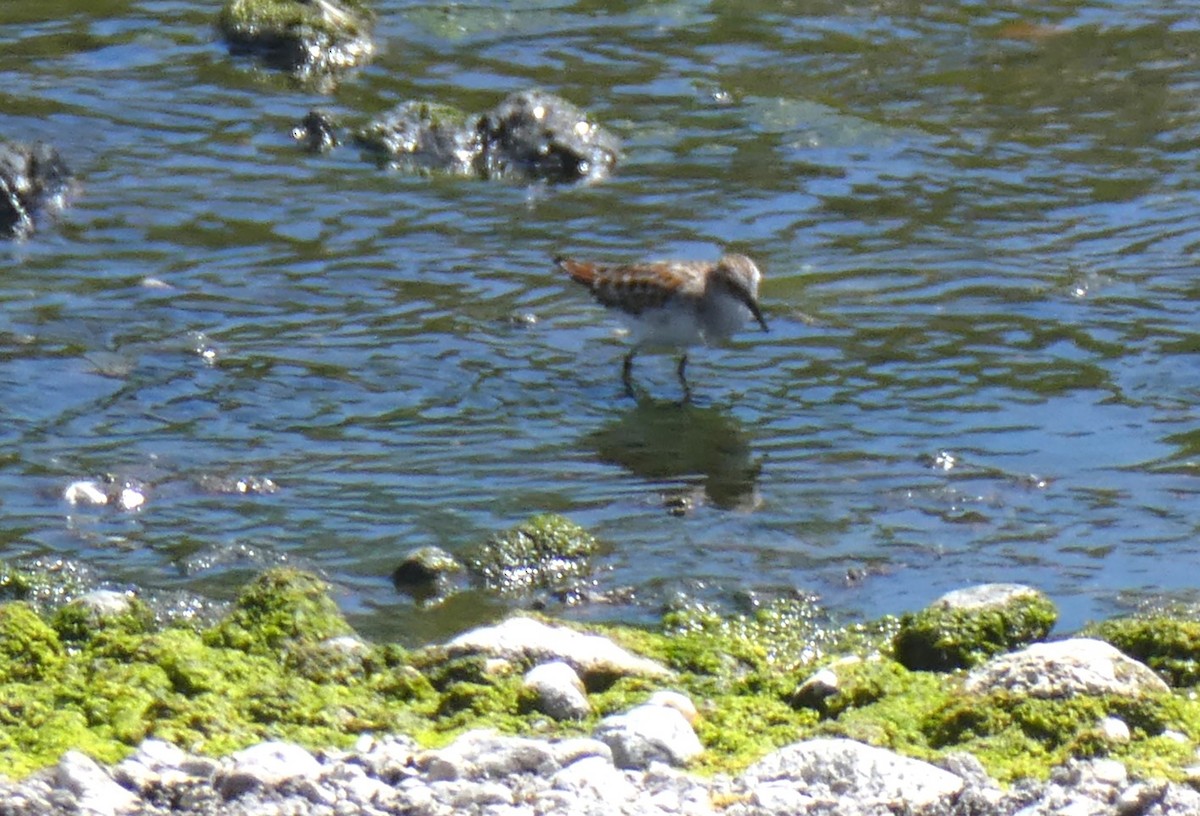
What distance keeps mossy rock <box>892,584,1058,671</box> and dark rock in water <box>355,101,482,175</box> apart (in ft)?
25.0

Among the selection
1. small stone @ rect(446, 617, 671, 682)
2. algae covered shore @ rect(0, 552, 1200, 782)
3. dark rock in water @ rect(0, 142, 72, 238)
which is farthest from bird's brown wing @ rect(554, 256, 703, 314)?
small stone @ rect(446, 617, 671, 682)

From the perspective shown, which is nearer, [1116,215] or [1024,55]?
[1116,215]

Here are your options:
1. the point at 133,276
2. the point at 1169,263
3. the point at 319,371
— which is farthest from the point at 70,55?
the point at 1169,263

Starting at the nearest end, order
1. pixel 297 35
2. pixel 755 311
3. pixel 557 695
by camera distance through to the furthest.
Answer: pixel 557 695 < pixel 755 311 < pixel 297 35

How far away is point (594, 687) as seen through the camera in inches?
259

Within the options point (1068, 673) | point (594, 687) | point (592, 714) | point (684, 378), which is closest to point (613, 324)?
point (684, 378)

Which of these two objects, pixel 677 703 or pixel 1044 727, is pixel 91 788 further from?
pixel 1044 727

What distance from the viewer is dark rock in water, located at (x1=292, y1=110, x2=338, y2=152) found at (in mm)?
14330

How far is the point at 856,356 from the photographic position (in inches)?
432

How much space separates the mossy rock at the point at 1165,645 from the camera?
6.64 metres

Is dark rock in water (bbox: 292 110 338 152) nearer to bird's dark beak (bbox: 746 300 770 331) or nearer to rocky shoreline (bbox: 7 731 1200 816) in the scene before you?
bird's dark beak (bbox: 746 300 770 331)

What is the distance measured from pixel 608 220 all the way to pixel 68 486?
16.9ft

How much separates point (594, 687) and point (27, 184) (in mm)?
7534

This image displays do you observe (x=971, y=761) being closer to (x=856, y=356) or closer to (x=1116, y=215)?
(x=856, y=356)
